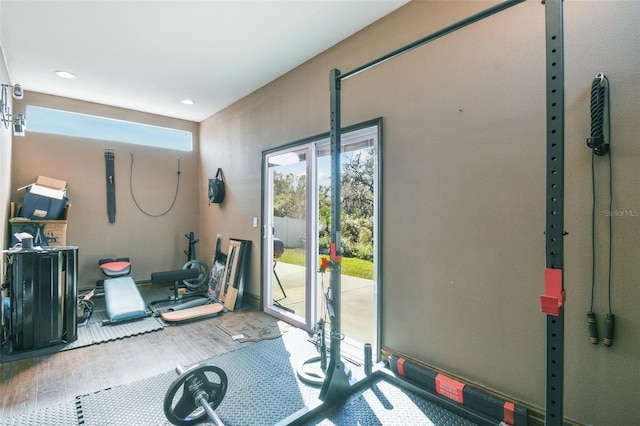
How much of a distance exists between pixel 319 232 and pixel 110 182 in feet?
11.9

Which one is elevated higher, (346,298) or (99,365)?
(346,298)

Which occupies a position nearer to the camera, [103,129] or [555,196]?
[555,196]

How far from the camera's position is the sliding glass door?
2754 mm

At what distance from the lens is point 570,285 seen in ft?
5.41

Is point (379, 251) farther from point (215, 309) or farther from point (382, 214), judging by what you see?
point (215, 309)

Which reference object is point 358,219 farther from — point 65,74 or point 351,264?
point 65,74

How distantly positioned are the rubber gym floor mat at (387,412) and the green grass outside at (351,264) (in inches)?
38.6

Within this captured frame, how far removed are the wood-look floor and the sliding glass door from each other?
866mm

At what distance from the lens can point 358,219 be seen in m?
2.86

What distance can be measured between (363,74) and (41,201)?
13.7 feet

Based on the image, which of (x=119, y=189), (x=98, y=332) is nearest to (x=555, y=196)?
(x=98, y=332)

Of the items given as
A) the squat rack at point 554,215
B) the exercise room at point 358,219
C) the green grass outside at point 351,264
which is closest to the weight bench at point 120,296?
the exercise room at point 358,219

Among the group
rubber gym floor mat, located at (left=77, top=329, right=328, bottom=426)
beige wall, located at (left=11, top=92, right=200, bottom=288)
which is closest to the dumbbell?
→ rubber gym floor mat, located at (left=77, top=329, right=328, bottom=426)

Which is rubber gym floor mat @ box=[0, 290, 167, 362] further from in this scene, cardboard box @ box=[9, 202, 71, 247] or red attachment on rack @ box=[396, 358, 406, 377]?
red attachment on rack @ box=[396, 358, 406, 377]
